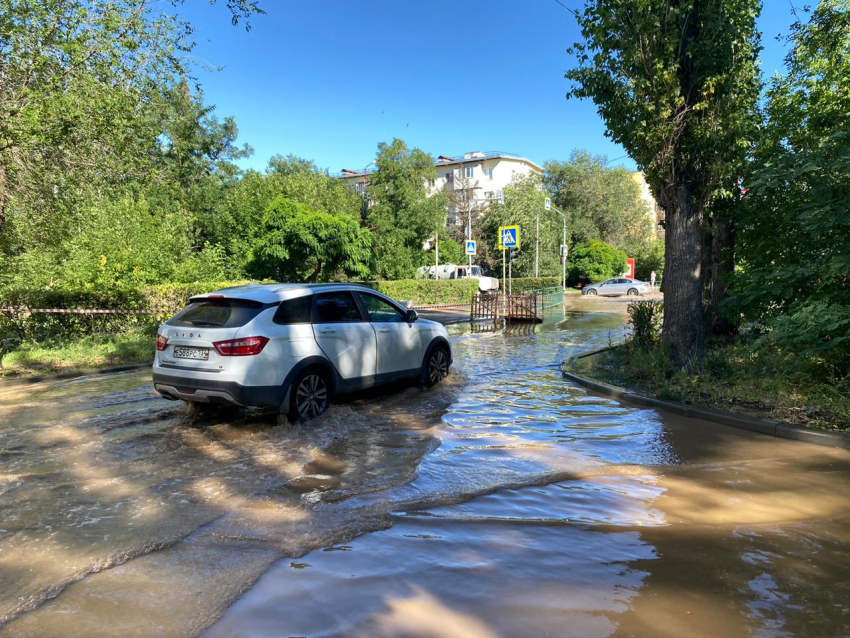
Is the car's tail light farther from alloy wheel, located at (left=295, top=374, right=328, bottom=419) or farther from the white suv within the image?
alloy wheel, located at (left=295, top=374, right=328, bottom=419)

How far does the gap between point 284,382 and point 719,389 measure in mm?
5948

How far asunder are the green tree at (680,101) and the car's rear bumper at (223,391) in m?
6.72

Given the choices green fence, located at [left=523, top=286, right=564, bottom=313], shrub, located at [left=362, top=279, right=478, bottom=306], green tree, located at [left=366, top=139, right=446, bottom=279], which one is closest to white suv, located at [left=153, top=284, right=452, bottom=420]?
green fence, located at [left=523, top=286, right=564, bottom=313]

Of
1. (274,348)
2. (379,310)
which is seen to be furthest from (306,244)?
(274,348)

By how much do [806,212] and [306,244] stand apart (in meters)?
21.6

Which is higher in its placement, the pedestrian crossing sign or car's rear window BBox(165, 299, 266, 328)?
the pedestrian crossing sign

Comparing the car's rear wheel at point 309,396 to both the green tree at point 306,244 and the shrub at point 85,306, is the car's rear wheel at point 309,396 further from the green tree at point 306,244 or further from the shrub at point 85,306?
the green tree at point 306,244

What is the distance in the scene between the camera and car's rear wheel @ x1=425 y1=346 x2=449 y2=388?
872cm

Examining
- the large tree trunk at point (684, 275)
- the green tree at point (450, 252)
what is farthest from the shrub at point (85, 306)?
the green tree at point (450, 252)

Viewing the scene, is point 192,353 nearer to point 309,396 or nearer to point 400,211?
point 309,396

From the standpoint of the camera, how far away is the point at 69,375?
33.5 ft

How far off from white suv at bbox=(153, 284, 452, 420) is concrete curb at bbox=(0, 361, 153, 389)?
16.2 feet

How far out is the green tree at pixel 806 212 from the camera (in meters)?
6.45

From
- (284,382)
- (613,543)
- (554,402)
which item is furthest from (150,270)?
(613,543)
